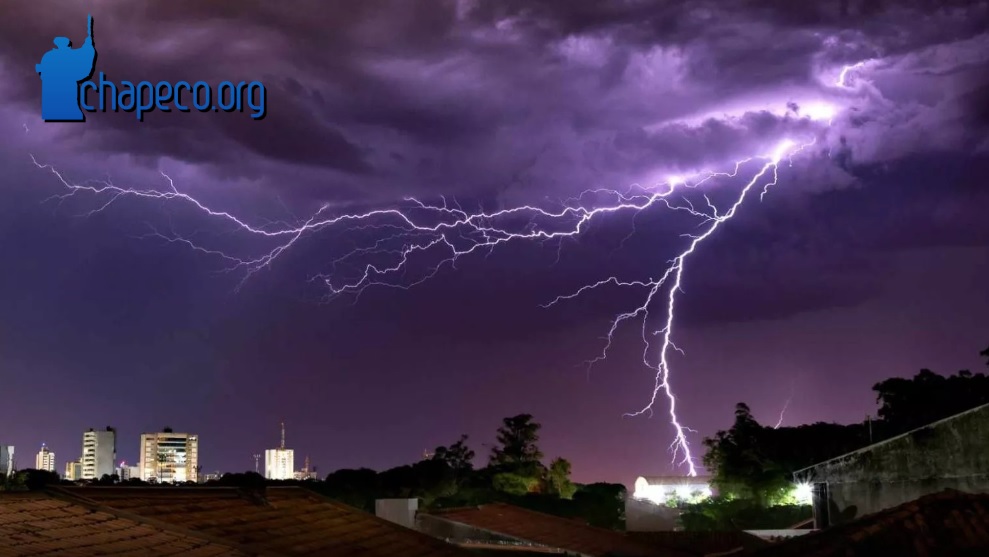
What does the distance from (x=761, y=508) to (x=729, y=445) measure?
623cm

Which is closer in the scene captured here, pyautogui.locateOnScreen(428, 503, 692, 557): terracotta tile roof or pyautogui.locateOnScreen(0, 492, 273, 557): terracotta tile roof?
pyautogui.locateOnScreen(0, 492, 273, 557): terracotta tile roof

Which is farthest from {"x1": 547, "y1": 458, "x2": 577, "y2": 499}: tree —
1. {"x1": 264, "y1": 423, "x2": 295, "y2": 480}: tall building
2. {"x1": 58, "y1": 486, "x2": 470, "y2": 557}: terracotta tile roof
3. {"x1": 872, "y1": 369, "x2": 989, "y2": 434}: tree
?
{"x1": 264, "y1": 423, "x2": 295, "y2": 480}: tall building

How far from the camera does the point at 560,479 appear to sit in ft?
172

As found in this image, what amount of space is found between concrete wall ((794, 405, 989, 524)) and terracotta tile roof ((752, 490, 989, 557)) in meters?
5.41

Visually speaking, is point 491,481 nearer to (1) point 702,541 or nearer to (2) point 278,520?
(1) point 702,541

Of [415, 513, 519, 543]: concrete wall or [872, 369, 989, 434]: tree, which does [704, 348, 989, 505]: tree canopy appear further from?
[415, 513, 519, 543]: concrete wall

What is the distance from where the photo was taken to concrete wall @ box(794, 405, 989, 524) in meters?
14.9

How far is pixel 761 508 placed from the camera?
37.9 metres

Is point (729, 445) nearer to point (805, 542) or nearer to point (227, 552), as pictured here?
point (805, 542)

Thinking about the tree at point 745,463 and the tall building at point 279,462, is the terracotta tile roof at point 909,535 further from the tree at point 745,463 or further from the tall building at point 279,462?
the tall building at point 279,462

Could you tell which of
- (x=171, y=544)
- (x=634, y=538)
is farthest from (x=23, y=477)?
(x=171, y=544)

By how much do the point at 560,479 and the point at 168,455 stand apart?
398ft

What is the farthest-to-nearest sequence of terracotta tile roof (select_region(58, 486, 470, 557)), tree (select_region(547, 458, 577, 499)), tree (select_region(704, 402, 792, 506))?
tree (select_region(547, 458, 577, 499)) → tree (select_region(704, 402, 792, 506)) → terracotta tile roof (select_region(58, 486, 470, 557))

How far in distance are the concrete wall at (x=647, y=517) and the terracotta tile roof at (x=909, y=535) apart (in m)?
23.5
